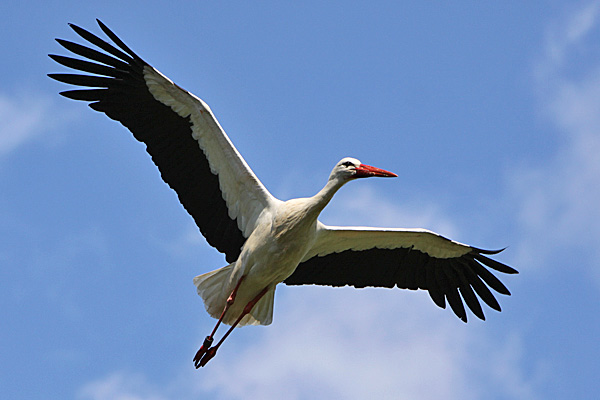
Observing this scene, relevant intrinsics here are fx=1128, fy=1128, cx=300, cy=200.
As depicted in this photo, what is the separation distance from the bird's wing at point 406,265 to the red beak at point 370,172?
0.83 metres

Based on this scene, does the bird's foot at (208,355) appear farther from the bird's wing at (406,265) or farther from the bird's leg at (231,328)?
the bird's wing at (406,265)

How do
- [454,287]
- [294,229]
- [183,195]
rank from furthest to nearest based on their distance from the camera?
[454,287] → [183,195] → [294,229]

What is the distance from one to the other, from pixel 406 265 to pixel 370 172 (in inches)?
74.1

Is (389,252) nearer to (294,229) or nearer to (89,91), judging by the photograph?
(294,229)

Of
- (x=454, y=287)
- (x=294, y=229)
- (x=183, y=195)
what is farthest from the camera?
(x=454, y=287)

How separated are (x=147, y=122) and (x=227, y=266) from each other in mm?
1733

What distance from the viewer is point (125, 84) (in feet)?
38.9

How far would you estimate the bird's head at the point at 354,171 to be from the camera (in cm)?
1139

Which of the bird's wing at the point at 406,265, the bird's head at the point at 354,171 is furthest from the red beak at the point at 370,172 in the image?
the bird's wing at the point at 406,265

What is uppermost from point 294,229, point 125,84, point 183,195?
point 125,84

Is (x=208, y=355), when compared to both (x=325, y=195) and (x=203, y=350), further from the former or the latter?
(x=325, y=195)

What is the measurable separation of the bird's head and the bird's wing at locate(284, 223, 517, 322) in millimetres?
822

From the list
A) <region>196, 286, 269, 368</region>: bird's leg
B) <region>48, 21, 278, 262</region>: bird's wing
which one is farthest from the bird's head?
<region>196, 286, 269, 368</region>: bird's leg

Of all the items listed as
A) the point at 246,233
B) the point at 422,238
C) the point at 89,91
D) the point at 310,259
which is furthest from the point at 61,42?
the point at 422,238
